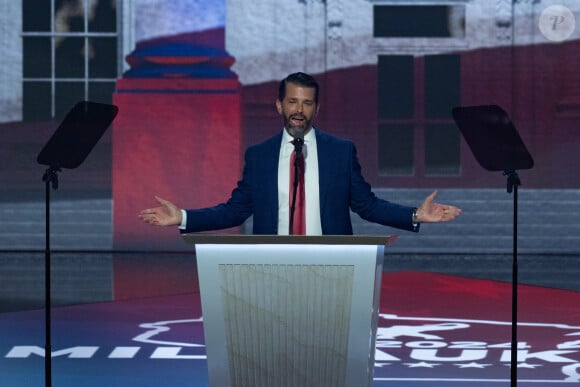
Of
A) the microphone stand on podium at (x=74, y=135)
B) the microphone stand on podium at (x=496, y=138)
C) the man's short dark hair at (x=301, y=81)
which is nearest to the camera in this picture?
the man's short dark hair at (x=301, y=81)

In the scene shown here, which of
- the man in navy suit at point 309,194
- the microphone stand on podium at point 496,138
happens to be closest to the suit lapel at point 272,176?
the man in navy suit at point 309,194

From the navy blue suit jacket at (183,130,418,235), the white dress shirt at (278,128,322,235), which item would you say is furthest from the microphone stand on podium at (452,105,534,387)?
the white dress shirt at (278,128,322,235)

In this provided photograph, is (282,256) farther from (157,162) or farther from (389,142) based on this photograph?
(389,142)

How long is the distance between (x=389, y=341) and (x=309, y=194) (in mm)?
2520

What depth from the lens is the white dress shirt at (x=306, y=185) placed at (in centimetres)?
319

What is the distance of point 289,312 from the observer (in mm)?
2809

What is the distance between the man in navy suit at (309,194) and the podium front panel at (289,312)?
396mm

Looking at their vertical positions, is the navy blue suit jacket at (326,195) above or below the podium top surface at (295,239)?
above

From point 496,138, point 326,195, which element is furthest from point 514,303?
point 326,195

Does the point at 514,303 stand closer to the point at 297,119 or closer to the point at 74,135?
the point at 297,119

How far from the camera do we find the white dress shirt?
3189mm

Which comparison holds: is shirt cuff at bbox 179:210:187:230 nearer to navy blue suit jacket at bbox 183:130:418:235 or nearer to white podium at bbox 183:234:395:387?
navy blue suit jacket at bbox 183:130:418:235

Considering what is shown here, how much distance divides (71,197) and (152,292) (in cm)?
442

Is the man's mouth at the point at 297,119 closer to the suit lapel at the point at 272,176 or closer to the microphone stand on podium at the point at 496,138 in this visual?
the suit lapel at the point at 272,176
